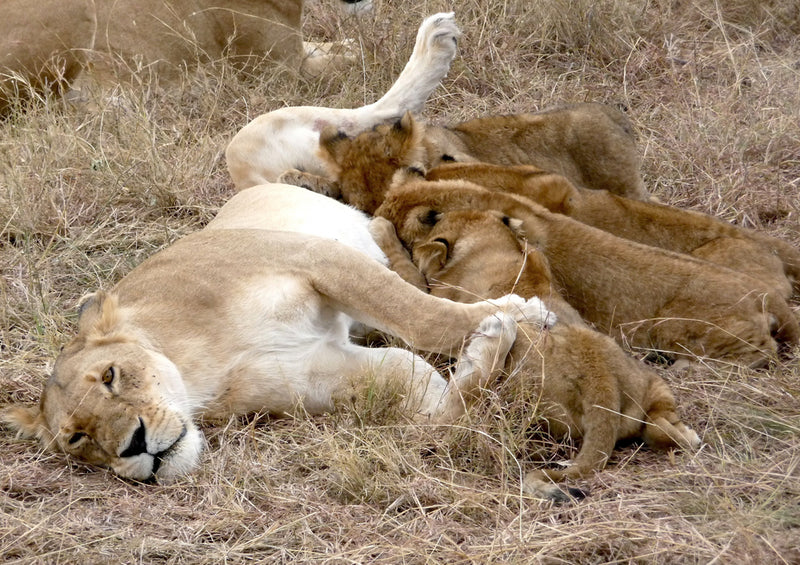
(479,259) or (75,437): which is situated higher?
(479,259)

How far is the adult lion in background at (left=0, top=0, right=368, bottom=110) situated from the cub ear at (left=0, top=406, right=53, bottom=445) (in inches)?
108

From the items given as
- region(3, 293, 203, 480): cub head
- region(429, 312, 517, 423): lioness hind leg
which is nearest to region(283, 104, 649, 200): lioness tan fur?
region(429, 312, 517, 423): lioness hind leg

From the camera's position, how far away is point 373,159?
4.71 metres

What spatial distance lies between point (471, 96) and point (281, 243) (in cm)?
248

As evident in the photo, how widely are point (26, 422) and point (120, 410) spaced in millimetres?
479

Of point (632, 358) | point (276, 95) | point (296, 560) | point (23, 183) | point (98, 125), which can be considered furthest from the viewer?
point (276, 95)

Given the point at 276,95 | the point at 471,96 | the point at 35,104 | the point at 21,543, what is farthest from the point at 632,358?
the point at 35,104

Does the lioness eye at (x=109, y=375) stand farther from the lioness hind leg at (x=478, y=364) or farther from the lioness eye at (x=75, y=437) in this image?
the lioness hind leg at (x=478, y=364)

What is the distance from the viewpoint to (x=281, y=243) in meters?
3.82

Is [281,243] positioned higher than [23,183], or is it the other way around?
[281,243]

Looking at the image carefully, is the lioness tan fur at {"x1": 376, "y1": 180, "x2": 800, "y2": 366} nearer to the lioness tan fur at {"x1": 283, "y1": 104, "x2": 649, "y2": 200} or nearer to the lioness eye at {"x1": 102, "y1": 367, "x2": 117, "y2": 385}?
the lioness tan fur at {"x1": 283, "y1": 104, "x2": 649, "y2": 200}

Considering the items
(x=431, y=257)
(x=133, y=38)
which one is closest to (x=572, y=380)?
(x=431, y=257)

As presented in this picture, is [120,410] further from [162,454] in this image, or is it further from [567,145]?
[567,145]

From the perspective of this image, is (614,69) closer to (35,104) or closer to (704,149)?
(704,149)
